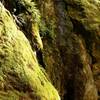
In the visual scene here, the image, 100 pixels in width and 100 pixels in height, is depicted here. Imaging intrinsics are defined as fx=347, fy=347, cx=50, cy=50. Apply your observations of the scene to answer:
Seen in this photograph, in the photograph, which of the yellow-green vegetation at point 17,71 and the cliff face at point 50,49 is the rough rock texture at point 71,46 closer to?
the cliff face at point 50,49

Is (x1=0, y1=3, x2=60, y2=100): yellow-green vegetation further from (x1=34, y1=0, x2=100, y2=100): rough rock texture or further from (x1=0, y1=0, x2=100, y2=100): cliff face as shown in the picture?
(x1=34, y1=0, x2=100, y2=100): rough rock texture

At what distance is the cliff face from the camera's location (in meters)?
6.44

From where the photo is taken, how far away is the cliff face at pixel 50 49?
21.1 ft

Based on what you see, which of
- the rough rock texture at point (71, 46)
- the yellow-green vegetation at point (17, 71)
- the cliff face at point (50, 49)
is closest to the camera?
the yellow-green vegetation at point (17, 71)

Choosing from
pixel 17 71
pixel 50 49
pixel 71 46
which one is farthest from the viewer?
pixel 71 46

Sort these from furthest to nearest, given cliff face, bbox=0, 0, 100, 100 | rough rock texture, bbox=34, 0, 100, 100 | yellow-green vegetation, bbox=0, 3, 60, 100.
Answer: rough rock texture, bbox=34, 0, 100, 100 < cliff face, bbox=0, 0, 100, 100 < yellow-green vegetation, bbox=0, 3, 60, 100

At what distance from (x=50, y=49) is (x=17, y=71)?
13.3ft

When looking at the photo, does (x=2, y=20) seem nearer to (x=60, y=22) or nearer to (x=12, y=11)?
(x=12, y=11)

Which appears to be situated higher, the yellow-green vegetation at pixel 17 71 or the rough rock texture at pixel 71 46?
the yellow-green vegetation at pixel 17 71

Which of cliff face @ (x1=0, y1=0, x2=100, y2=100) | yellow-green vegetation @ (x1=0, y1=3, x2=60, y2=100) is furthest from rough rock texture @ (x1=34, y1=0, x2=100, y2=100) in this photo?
yellow-green vegetation @ (x1=0, y1=3, x2=60, y2=100)

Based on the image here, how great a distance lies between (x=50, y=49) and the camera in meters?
10.4

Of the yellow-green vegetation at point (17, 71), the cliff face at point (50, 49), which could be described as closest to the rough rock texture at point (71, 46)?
the cliff face at point (50, 49)

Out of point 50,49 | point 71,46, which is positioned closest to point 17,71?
point 50,49

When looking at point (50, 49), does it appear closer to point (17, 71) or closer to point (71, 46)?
point (71, 46)
